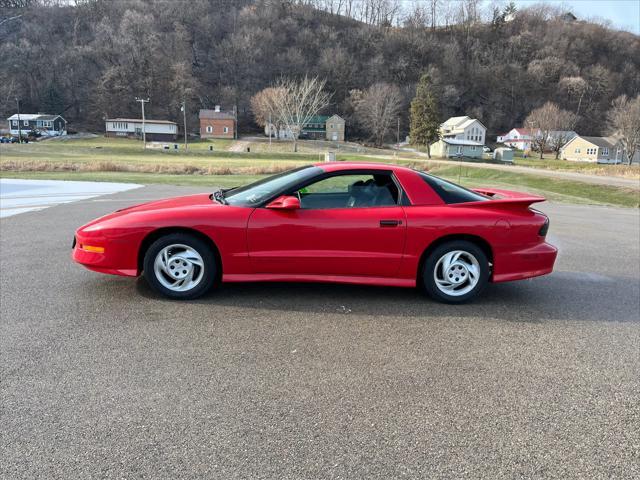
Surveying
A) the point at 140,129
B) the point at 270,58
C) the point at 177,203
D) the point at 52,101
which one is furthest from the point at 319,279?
the point at 270,58

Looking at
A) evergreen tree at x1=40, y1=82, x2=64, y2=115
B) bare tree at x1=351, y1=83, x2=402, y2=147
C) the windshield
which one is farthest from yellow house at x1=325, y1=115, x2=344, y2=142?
the windshield

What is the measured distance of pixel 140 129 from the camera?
3802 inches

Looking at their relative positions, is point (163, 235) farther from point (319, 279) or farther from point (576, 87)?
point (576, 87)

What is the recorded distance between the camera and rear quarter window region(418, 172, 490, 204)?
15.9 ft

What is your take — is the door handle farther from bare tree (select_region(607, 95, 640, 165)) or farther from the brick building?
the brick building

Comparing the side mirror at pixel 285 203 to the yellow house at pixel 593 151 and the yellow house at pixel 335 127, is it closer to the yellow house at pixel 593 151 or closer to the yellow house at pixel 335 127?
the yellow house at pixel 593 151

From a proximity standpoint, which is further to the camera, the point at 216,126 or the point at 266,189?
the point at 216,126

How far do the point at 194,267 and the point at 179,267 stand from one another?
146 millimetres

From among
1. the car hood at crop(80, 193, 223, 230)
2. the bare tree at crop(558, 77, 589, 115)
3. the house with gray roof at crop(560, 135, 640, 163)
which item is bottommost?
the car hood at crop(80, 193, 223, 230)

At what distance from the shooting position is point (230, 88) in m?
118

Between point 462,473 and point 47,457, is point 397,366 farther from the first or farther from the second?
point 47,457

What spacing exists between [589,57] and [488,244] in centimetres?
15571

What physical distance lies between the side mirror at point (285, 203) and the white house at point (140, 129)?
96.9 meters

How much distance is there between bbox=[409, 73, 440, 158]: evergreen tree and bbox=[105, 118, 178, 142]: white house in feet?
165
